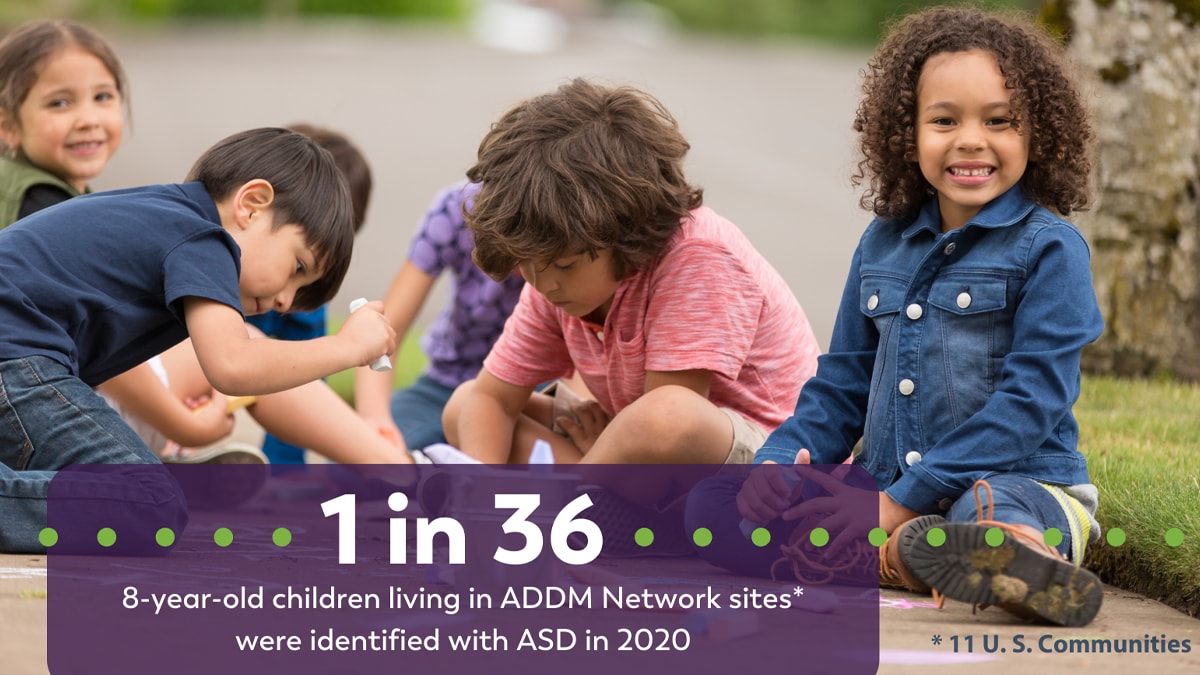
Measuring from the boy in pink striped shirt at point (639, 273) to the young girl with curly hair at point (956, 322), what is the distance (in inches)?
7.4

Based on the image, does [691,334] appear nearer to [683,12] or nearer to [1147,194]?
[1147,194]

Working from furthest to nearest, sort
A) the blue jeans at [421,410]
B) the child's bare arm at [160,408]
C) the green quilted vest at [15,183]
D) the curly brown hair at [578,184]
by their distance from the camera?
the blue jeans at [421,410], the green quilted vest at [15,183], the child's bare arm at [160,408], the curly brown hair at [578,184]

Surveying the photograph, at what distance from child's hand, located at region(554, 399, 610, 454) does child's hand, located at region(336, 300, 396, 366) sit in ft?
2.25

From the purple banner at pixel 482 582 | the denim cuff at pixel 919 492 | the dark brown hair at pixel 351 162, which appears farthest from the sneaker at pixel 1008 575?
the dark brown hair at pixel 351 162

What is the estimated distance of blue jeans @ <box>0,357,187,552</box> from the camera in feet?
10.0

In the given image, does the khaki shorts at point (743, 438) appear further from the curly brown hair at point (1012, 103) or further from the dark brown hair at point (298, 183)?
the dark brown hair at point (298, 183)

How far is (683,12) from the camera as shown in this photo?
34.0 m

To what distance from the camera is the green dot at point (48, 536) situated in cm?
305

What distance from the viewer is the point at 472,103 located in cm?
1827

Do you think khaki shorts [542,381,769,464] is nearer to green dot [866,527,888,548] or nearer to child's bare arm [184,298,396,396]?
green dot [866,527,888,548]

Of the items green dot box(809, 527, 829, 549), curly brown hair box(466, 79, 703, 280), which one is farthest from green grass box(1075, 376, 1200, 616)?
curly brown hair box(466, 79, 703, 280)

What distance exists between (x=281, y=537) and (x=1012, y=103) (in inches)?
73.4

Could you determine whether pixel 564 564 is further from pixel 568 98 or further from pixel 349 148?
pixel 349 148

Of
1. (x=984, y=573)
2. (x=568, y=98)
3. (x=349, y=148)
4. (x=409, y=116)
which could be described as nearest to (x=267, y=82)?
(x=409, y=116)
